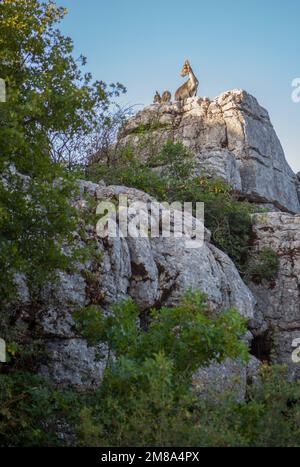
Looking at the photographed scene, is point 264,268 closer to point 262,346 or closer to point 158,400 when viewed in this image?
point 262,346

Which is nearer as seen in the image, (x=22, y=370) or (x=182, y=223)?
(x=22, y=370)

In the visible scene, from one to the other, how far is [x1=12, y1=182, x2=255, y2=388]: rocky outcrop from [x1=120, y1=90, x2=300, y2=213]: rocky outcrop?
851 centimetres

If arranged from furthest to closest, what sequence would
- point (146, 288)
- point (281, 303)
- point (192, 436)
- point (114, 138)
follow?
point (114, 138)
point (281, 303)
point (146, 288)
point (192, 436)

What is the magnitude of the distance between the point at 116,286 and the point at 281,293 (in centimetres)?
598

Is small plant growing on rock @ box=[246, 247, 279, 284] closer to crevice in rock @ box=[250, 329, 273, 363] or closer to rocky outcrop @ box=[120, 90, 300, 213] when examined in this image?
crevice in rock @ box=[250, 329, 273, 363]

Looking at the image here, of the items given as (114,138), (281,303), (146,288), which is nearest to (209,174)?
(114,138)

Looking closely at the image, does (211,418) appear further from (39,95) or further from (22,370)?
(39,95)

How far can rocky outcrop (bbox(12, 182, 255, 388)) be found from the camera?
35.0 feet

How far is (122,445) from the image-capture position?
728 centimetres

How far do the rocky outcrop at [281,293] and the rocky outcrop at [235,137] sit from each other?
450cm

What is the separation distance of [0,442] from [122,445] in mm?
2162

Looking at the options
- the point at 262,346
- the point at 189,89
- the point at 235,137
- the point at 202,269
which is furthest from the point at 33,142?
the point at 189,89

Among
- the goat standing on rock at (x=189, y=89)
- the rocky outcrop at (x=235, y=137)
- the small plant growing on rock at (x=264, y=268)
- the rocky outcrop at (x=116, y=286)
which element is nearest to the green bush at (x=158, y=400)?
the rocky outcrop at (x=116, y=286)

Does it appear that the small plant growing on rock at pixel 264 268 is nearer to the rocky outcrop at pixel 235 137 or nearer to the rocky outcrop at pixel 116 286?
the rocky outcrop at pixel 116 286
